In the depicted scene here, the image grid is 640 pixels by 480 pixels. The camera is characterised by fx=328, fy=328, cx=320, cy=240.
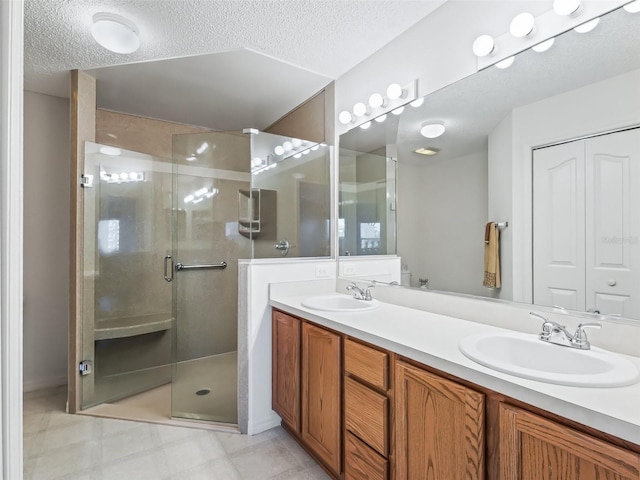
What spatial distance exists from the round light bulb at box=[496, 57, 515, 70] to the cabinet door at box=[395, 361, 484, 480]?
135cm

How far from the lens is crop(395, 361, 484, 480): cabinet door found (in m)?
0.95

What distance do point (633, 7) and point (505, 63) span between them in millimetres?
420

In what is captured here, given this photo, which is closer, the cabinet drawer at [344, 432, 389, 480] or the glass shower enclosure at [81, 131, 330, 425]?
the cabinet drawer at [344, 432, 389, 480]

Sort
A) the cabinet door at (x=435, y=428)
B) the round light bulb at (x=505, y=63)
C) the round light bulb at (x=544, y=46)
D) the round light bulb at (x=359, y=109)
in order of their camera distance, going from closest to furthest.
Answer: the cabinet door at (x=435, y=428) < the round light bulb at (x=544, y=46) < the round light bulb at (x=505, y=63) < the round light bulb at (x=359, y=109)

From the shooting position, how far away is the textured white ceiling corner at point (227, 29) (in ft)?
5.70

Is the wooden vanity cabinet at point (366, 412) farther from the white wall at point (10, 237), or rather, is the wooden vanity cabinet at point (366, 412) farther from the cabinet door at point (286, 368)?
the white wall at point (10, 237)

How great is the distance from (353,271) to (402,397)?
1.19 metres

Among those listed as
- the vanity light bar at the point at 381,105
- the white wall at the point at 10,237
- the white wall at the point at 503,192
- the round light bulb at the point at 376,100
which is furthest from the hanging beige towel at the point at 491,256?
the white wall at the point at 10,237

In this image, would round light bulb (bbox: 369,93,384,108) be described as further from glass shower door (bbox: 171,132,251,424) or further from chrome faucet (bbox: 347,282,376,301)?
chrome faucet (bbox: 347,282,376,301)

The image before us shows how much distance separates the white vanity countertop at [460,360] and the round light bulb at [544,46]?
116 cm

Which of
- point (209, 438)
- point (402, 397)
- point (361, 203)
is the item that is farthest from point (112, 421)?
point (361, 203)

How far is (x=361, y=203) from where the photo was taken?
2293 mm

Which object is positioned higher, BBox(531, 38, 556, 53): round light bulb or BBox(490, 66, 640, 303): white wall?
BBox(531, 38, 556, 53): round light bulb

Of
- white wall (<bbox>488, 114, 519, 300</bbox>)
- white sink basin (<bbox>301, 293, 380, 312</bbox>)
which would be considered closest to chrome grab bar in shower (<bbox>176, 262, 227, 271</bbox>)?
white sink basin (<bbox>301, 293, 380, 312</bbox>)
